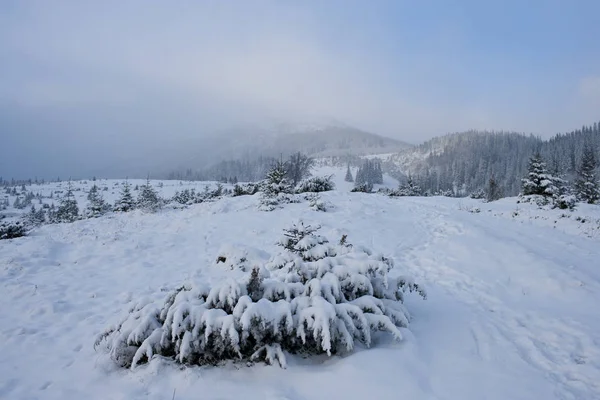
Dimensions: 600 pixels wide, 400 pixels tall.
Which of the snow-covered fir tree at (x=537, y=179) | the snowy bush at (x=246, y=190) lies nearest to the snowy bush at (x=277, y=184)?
the snowy bush at (x=246, y=190)

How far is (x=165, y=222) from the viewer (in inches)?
606

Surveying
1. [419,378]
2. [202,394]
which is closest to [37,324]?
[202,394]

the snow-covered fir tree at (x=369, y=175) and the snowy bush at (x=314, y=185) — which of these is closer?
the snowy bush at (x=314, y=185)

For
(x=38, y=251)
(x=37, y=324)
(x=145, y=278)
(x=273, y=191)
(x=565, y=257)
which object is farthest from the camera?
(x=273, y=191)

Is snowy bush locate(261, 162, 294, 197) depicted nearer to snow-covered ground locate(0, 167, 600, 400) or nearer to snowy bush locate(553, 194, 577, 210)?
snow-covered ground locate(0, 167, 600, 400)

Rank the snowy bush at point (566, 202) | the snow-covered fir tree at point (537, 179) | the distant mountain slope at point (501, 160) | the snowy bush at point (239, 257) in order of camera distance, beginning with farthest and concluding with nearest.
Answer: the distant mountain slope at point (501, 160)
the snow-covered fir tree at point (537, 179)
the snowy bush at point (566, 202)
the snowy bush at point (239, 257)

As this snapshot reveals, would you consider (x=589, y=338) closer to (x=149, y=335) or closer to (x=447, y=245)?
(x=447, y=245)

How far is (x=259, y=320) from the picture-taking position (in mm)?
4117

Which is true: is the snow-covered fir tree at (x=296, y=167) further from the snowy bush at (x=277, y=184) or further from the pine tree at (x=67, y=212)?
the pine tree at (x=67, y=212)

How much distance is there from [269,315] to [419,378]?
198 cm

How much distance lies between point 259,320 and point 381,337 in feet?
6.49

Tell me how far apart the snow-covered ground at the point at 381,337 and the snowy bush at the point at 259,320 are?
213 mm

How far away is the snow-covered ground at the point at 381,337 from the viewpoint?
3904 millimetres

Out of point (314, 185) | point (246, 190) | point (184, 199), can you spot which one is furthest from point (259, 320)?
point (184, 199)
